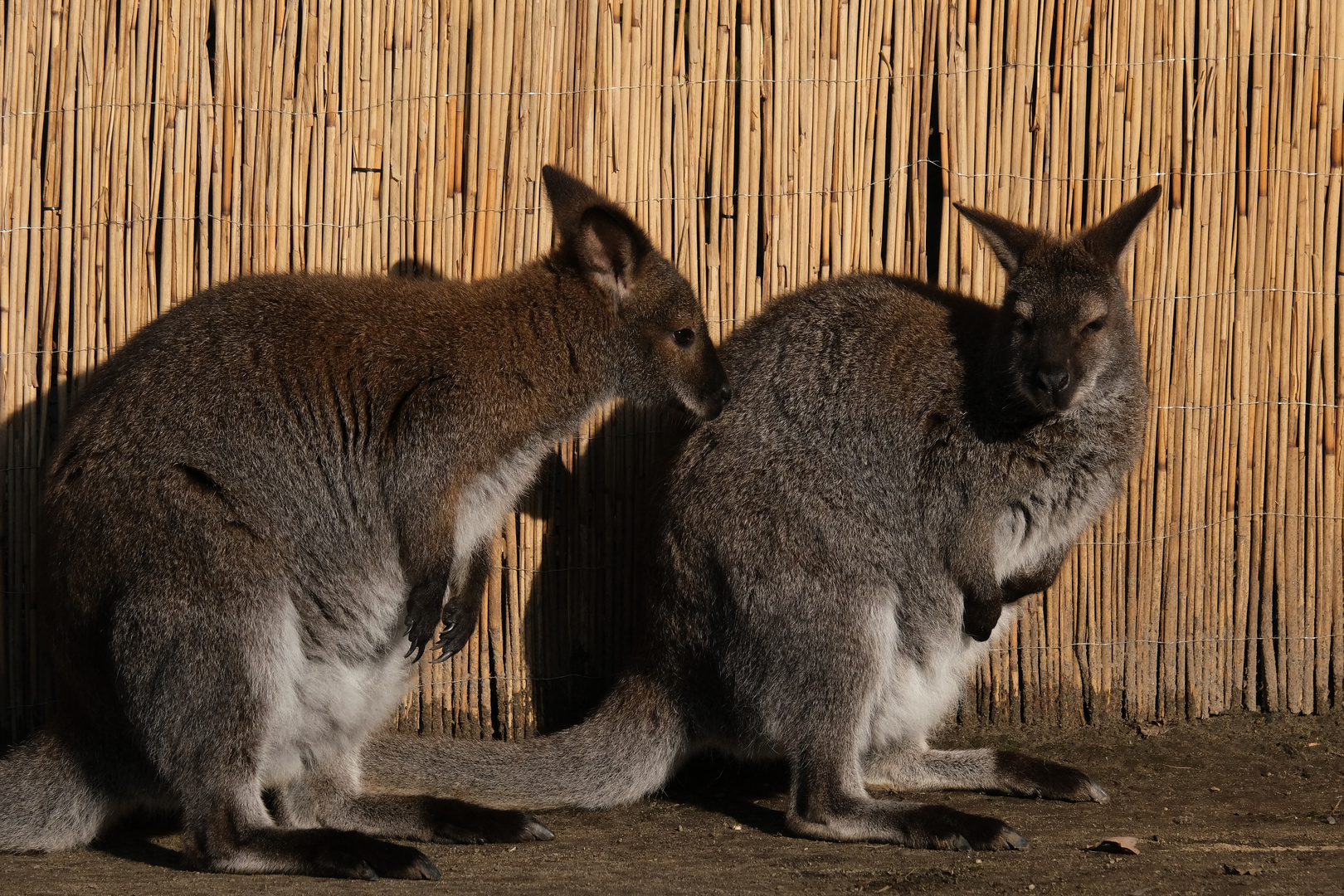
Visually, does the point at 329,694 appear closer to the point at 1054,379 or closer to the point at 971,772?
the point at 971,772

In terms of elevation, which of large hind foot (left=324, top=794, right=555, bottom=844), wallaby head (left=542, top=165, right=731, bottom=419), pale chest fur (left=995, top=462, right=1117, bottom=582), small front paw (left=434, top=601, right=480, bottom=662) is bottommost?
large hind foot (left=324, top=794, right=555, bottom=844)

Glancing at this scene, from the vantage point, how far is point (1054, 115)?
5484 mm

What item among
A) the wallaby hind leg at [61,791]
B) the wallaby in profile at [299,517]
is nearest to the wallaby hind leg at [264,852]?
the wallaby in profile at [299,517]

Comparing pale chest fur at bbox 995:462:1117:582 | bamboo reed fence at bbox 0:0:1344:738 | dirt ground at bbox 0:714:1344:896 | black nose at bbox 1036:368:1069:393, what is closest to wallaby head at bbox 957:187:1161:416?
black nose at bbox 1036:368:1069:393

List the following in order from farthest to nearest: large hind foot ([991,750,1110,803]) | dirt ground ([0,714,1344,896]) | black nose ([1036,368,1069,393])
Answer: large hind foot ([991,750,1110,803])
black nose ([1036,368,1069,393])
dirt ground ([0,714,1344,896])

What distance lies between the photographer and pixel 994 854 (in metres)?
4.47

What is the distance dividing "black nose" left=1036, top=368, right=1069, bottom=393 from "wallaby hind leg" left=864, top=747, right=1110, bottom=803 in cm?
144

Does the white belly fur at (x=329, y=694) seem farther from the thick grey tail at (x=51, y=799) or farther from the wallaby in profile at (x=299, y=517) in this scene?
the thick grey tail at (x=51, y=799)

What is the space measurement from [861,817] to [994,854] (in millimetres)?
435

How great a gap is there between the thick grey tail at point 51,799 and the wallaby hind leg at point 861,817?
219 cm

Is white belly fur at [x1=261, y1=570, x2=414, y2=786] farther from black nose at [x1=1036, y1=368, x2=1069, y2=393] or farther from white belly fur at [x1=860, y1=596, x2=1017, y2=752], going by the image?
black nose at [x1=1036, y1=368, x2=1069, y2=393]

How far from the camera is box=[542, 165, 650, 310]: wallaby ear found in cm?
476

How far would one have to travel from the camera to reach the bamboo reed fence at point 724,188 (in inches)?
212

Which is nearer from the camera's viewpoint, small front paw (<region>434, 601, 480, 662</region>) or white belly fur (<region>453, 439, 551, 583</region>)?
white belly fur (<region>453, 439, 551, 583</region>)
